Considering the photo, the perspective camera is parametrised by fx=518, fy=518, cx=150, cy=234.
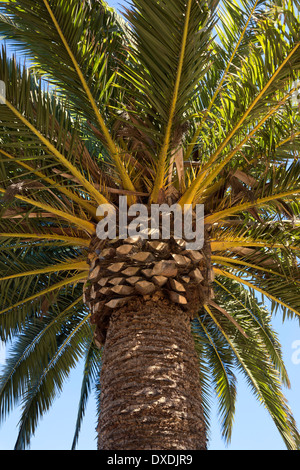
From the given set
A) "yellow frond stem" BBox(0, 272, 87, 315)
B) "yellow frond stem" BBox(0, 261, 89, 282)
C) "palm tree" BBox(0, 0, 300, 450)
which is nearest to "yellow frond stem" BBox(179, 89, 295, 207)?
"palm tree" BBox(0, 0, 300, 450)

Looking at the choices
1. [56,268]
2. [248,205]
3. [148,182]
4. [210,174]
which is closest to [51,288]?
[56,268]

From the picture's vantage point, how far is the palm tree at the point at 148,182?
3666 millimetres

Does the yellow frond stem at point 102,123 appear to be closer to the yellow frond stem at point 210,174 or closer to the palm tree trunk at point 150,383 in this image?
the yellow frond stem at point 210,174

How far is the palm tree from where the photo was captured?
367cm

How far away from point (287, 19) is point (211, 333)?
4.08 meters

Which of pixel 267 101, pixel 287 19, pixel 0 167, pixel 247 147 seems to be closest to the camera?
pixel 287 19

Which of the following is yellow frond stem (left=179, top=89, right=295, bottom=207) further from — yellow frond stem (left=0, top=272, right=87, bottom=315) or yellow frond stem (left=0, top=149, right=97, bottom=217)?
yellow frond stem (left=0, top=272, right=87, bottom=315)

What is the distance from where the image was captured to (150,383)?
363 centimetres

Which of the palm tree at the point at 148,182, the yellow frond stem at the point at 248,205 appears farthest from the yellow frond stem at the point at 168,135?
the yellow frond stem at the point at 248,205

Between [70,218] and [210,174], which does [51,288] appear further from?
[210,174]

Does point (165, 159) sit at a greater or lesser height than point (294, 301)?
greater

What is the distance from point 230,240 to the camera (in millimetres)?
5098

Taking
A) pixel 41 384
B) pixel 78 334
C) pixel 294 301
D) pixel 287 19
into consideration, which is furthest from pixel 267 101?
pixel 41 384

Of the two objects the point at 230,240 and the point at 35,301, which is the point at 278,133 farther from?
the point at 35,301
